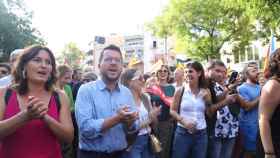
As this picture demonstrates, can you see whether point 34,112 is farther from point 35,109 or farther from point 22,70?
point 22,70

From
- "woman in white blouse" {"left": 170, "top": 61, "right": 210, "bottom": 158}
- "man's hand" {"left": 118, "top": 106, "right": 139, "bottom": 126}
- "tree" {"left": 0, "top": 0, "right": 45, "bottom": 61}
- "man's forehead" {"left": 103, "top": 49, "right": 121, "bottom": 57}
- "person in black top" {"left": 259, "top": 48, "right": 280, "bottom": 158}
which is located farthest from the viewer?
"tree" {"left": 0, "top": 0, "right": 45, "bottom": 61}

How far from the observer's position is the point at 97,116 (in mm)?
4199

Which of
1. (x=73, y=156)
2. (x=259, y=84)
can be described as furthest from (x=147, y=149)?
(x=259, y=84)

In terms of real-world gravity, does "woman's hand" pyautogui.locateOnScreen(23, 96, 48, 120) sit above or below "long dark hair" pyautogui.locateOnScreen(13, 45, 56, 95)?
below

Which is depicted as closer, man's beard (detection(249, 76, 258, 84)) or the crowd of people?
the crowd of people

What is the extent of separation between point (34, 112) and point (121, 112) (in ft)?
2.94

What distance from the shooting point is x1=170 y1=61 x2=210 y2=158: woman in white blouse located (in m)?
6.26

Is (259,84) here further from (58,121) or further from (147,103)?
(58,121)

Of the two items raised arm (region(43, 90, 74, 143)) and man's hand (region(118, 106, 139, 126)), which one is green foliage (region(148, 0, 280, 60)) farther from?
raised arm (region(43, 90, 74, 143))

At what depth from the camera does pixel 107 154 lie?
4230mm

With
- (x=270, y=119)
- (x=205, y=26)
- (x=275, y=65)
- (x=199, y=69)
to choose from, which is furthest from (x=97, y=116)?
(x=205, y=26)

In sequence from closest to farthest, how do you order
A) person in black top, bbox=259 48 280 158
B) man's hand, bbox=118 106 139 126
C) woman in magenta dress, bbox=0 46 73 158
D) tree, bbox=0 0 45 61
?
woman in magenta dress, bbox=0 46 73 158
man's hand, bbox=118 106 139 126
person in black top, bbox=259 48 280 158
tree, bbox=0 0 45 61

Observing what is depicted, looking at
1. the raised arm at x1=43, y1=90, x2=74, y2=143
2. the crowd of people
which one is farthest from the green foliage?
the raised arm at x1=43, y1=90, x2=74, y2=143

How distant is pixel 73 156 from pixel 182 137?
7.27 ft
